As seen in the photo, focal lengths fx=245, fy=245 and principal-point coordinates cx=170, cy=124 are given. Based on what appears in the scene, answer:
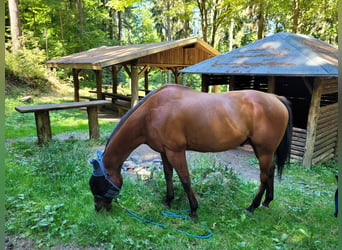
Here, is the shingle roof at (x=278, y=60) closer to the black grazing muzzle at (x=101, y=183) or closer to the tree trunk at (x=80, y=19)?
the black grazing muzzle at (x=101, y=183)

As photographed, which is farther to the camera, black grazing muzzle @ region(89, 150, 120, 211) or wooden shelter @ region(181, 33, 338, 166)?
wooden shelter @ region(181, 33, 338, 166)

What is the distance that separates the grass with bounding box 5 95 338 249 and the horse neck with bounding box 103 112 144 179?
60 centimetres

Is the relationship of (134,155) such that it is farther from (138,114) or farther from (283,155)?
(283,155)

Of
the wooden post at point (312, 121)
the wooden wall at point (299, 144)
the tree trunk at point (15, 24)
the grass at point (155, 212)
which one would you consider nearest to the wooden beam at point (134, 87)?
the grass at point (155, 212)

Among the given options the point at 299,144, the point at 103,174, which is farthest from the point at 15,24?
the point at 299,144

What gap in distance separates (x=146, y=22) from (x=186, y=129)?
67.7ft

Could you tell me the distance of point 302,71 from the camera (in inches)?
193

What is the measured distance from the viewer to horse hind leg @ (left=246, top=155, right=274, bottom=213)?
307cm

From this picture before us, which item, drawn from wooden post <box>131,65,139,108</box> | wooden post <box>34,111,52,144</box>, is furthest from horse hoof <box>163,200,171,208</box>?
wooden post <box>131,65,139,108</box>

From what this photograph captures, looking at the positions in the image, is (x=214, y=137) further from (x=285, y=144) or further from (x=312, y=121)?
(x=312, y=121)

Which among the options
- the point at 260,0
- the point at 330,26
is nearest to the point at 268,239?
the point at 260,0

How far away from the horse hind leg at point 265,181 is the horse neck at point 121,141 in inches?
62.1

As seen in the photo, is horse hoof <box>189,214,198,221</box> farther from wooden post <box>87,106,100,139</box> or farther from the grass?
wooden post <box>87,106,100,139</box>

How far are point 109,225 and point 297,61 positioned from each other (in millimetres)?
5032
